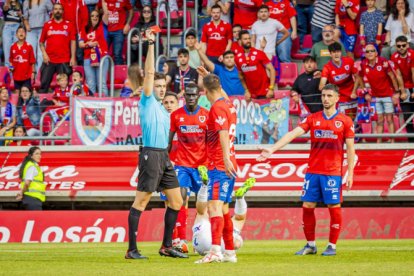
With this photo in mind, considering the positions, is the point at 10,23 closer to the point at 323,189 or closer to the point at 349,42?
the point at 349,42

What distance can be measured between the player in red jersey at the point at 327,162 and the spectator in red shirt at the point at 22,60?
40.6ft

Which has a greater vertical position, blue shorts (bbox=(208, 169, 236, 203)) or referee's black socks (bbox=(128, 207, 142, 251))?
blue shorts (bbox=(208, 169, 236, 203))

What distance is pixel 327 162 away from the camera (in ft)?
47.5

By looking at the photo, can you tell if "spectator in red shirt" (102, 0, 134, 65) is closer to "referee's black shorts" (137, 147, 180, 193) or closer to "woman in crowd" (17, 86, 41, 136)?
"woman in crowd" (17, 86, 41, 136)

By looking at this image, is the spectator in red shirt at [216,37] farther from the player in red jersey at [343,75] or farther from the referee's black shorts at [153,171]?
the referee's black shorts at [153,171]

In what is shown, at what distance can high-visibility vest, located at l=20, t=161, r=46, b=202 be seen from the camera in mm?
21344

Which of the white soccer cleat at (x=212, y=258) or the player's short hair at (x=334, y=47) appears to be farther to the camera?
the player's short hair at (x=334, y=47)

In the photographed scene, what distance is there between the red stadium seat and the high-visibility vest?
6311mm

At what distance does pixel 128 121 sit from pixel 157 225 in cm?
239

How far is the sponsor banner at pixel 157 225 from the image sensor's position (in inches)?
795

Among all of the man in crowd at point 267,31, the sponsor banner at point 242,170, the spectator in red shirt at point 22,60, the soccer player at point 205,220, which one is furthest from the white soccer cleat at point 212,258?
the spectator in red shirt at point 22,60

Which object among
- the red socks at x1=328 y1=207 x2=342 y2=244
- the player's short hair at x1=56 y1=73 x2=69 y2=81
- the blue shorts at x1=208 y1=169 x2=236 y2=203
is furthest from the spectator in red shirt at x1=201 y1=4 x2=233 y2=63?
the blue shorts at x1=208 y1=169 x2=236 y2=203

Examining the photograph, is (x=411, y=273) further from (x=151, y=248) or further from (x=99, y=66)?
(x=99, y=66)

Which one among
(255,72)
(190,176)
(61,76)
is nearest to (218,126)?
(190,176)
